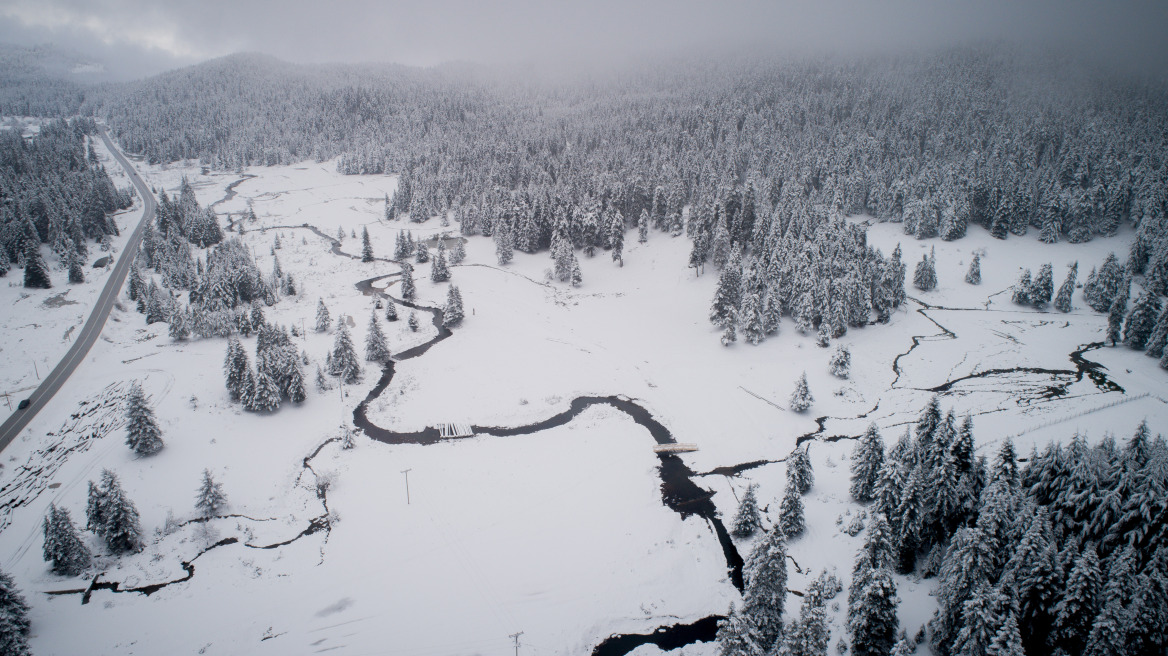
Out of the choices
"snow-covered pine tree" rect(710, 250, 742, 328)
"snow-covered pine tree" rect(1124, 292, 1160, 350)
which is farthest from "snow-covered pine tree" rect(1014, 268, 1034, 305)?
"snow-covered pine tree" rect(710, 250, 742, 328)

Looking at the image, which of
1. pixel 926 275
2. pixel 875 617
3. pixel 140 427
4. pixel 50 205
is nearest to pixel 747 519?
pixel 875 617

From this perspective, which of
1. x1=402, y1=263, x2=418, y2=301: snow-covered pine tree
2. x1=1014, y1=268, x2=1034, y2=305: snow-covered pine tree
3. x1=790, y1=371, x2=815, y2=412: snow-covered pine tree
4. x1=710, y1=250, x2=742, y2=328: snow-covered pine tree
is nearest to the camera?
x1=790, y1=371, x2=815, y2=412: snow-covered pine tree

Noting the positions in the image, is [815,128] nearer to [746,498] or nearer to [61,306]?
[746,498]

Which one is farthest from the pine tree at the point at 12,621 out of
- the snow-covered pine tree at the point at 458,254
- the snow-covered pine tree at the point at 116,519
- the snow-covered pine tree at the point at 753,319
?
the snow-covered pine tree at the point at 458,254

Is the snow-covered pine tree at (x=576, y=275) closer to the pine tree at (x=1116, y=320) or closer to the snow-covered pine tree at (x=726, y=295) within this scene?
the snow-covered pine tree at (x=726, y=295)

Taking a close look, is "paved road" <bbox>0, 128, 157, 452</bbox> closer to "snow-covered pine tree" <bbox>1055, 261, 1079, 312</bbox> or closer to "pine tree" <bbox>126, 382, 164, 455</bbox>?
"pine tree" <bbox>126, 382, 164, 455</bbox>

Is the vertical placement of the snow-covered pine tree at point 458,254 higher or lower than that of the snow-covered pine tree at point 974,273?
higher

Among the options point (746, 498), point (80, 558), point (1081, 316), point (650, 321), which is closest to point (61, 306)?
point (80, 558)
